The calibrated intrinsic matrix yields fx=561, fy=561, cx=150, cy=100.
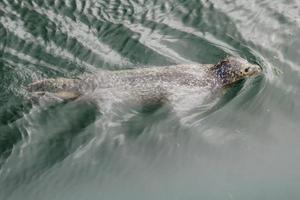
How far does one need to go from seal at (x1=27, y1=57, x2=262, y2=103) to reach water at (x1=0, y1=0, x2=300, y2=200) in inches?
10.3

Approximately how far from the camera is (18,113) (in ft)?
33.4

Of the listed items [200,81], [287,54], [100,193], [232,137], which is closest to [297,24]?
[287,54]

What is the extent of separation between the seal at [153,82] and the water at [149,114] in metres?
0.26

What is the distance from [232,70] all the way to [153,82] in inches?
59.9

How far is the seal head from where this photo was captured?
10.5m

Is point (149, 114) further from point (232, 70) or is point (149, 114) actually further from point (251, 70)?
point (251, 70)

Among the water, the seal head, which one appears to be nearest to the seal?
the seal head

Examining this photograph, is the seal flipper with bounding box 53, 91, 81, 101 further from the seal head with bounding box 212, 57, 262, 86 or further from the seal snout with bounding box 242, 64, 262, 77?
the seal snout with bounding box 242, 64, 262, 77

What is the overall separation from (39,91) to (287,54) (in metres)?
4.98

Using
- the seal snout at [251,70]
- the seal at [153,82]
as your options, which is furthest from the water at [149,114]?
the seal at [153,82]

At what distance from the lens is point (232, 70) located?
10.6 meters

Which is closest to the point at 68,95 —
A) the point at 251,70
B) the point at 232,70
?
the point at 232,70

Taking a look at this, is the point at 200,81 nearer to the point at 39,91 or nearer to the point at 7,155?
the point at 39,91

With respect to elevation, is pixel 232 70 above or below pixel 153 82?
above
